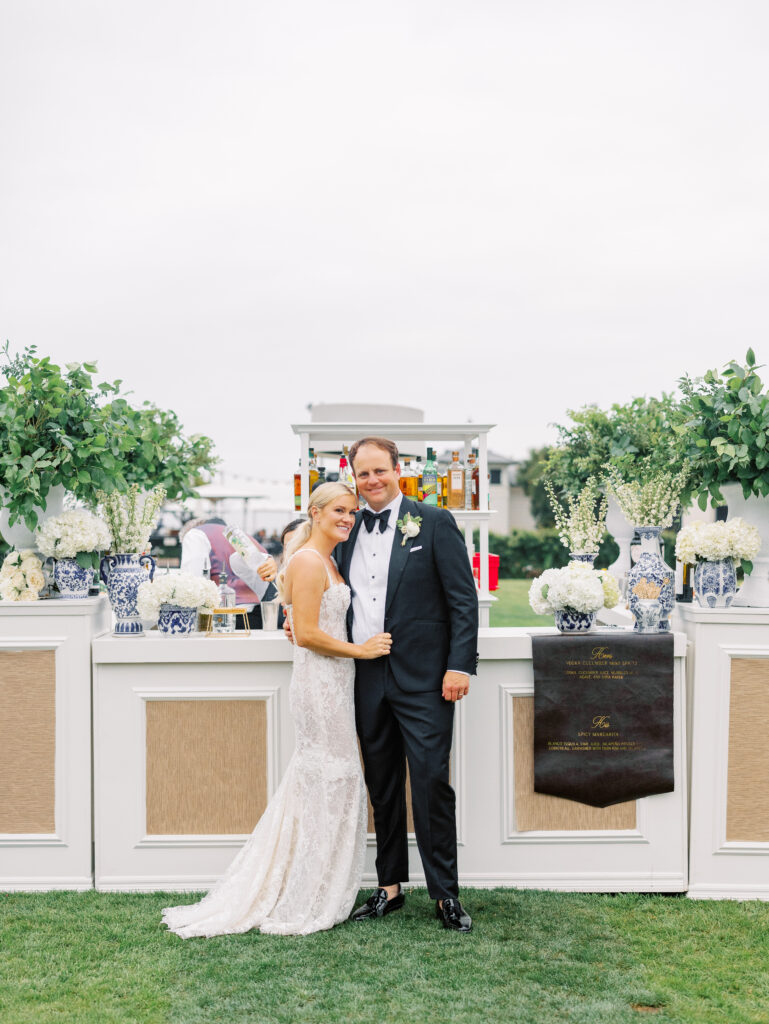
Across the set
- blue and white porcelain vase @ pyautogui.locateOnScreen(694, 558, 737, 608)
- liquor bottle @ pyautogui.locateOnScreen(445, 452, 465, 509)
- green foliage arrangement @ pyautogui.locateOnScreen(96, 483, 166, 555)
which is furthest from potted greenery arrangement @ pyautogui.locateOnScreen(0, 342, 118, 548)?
liquor bottle @ pyautogui.locateOnScreen(445, 452, 465, 509)

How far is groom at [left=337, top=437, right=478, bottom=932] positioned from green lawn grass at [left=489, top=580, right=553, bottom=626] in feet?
26.5

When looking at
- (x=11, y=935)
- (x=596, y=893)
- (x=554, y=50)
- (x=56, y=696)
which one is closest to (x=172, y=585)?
(x=56, y=696)

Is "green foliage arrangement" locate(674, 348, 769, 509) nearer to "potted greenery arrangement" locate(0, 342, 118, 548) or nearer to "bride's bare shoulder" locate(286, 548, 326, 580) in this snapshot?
"bride's bare shoulder" locate(286, 548, 326, 580)

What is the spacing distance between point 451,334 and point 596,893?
60.3ft

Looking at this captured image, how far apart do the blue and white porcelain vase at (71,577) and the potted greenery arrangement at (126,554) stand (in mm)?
84

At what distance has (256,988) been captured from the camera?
2.59m

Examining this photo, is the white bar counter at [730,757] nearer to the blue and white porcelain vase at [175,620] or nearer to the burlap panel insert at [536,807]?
the burlap panel insert at [536,807]

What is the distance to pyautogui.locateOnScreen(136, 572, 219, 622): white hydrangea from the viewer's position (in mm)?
3428

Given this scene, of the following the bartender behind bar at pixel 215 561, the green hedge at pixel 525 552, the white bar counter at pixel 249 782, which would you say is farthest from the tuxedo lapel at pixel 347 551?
the green hedge at pixel 525 552

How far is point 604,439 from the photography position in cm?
535

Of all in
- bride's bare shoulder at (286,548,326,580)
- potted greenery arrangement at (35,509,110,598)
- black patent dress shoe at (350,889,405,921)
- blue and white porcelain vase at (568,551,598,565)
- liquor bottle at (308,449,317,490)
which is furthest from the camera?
liquor bottle at (308,449,317,490)

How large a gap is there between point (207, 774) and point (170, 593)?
2.39 ft

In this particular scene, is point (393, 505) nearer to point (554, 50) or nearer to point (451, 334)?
point (554, 50)

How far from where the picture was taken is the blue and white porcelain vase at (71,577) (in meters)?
3.52
